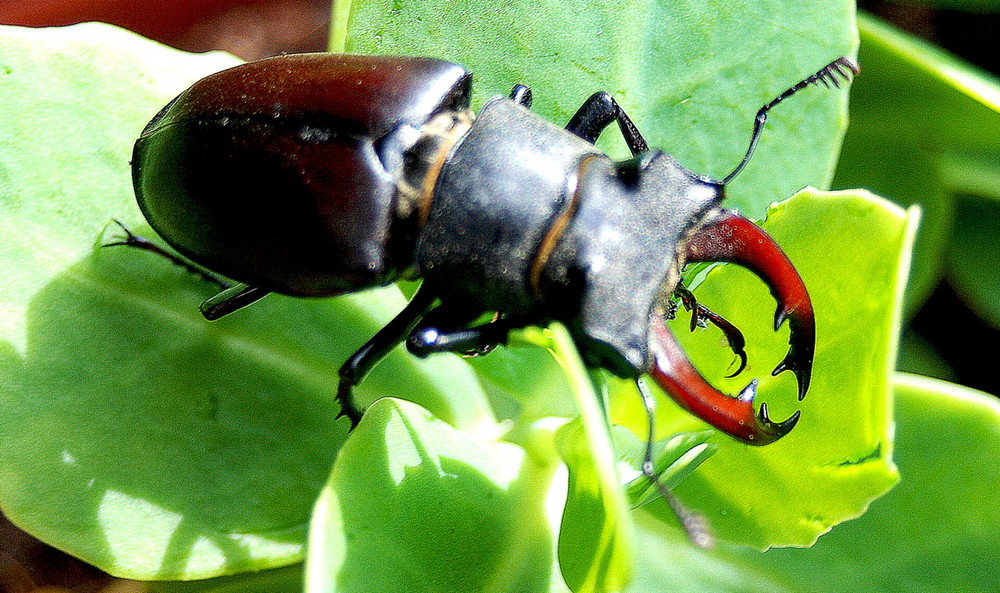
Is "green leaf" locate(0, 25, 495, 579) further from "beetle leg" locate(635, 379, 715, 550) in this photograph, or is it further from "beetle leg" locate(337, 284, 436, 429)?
"beetle leg" locate(635, 379, 715, 550)

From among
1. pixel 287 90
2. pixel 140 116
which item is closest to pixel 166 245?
pixel 140 116

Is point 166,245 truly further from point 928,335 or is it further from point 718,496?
point 928,335

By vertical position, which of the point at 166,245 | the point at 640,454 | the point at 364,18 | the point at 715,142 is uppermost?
the point at 364,18

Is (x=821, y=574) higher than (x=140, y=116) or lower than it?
lower

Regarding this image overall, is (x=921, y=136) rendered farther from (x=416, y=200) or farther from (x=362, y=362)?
(x=362, y=362)

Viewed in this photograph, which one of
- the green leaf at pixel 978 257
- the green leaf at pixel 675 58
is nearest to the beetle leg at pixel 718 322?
the green leaf at pixel 675 58

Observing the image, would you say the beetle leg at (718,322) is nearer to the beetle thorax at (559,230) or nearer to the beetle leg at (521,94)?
the beetle thorax at (559,230)

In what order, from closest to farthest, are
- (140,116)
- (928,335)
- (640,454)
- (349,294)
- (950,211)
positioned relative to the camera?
(640,454) < (140,116) < (349,294) < (950,211) < (928,335)
